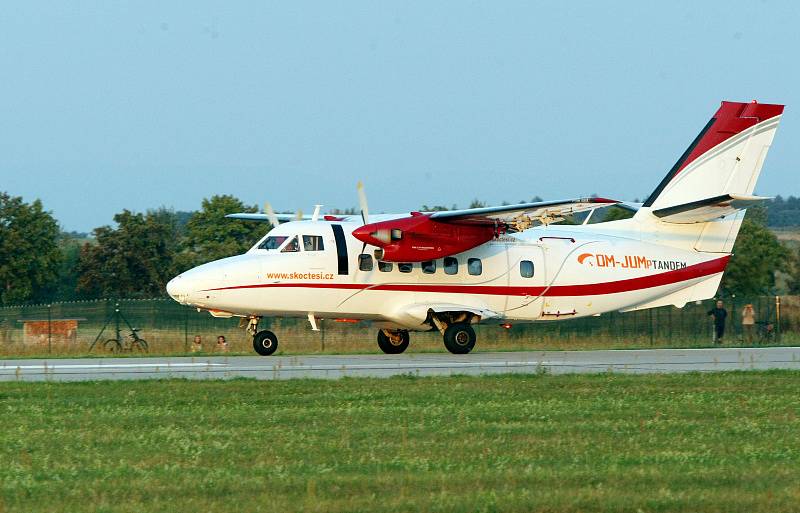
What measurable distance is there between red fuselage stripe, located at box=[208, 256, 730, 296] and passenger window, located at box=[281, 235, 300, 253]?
79 centimetres

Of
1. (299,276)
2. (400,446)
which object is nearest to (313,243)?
(299,276)

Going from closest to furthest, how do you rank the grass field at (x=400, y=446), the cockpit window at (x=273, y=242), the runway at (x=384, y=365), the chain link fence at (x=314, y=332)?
the grass field at (x=400, y=446), the runway at (x=384, y=365), the cockpit window at (x=273, y=242), the chain link fence at (x=314, y=332)

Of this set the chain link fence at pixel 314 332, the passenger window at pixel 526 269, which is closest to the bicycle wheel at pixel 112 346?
the chain link fence at pixel 314 332

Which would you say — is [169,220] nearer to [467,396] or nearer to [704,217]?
[704,217]

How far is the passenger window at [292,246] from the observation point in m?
25.6

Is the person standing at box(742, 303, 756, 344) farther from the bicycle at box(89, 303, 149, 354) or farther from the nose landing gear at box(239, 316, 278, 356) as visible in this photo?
the bicycle at box(89, 303, 149, 354)

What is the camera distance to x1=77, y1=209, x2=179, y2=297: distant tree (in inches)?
2063

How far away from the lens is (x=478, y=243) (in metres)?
26.3

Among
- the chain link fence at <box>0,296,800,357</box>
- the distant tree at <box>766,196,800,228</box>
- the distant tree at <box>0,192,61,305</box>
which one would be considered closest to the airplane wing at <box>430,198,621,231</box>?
the chain link fence at <box>0,296,800,357</box>

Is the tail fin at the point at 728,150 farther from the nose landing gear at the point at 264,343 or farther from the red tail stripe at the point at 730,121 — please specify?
the nose landing gear at the point at 264,343

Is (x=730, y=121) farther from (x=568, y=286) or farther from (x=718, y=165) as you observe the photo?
(x=568, y=286)

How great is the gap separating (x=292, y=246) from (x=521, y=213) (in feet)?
17.4

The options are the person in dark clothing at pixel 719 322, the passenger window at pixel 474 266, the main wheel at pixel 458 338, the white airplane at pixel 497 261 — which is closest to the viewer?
the white airplane at pixel 497 261

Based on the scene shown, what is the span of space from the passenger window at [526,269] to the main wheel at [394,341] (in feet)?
10.8
